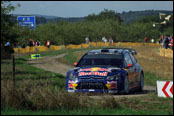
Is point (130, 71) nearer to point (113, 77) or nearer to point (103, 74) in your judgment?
point (113, 77)

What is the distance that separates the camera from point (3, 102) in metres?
11.3

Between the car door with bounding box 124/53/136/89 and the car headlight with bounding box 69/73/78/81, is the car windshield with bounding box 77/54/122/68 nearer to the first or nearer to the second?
the car door with bounding box 124/53/136/89

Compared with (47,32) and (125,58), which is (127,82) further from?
(47,32)

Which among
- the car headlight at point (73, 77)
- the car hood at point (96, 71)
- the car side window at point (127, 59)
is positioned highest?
the car side window at point (127, 59)

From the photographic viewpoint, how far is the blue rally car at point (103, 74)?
14.8 metres

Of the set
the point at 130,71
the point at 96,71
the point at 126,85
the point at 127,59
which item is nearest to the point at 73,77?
the point at 96,71

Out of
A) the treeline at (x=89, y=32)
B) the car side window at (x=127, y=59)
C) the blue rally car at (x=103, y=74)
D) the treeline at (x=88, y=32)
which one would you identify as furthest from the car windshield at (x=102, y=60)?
the treeline at (x=89, y=32)

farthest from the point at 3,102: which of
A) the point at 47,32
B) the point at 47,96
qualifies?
the point at 47,32

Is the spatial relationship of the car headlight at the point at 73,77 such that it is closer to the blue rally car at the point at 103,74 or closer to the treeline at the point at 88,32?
the blue rally car at the point at 103,74

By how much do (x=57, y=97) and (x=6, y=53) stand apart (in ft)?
76.0

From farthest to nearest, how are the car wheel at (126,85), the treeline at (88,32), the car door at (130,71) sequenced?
1. the treeline at (88,32)
2. the car door at (130,71)
3. the car wheel at (126,85)

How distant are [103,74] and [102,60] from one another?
3.84 ft

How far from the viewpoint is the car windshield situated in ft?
51.5

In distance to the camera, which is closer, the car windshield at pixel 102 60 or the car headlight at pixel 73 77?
the car headlight at pixel 73 77
